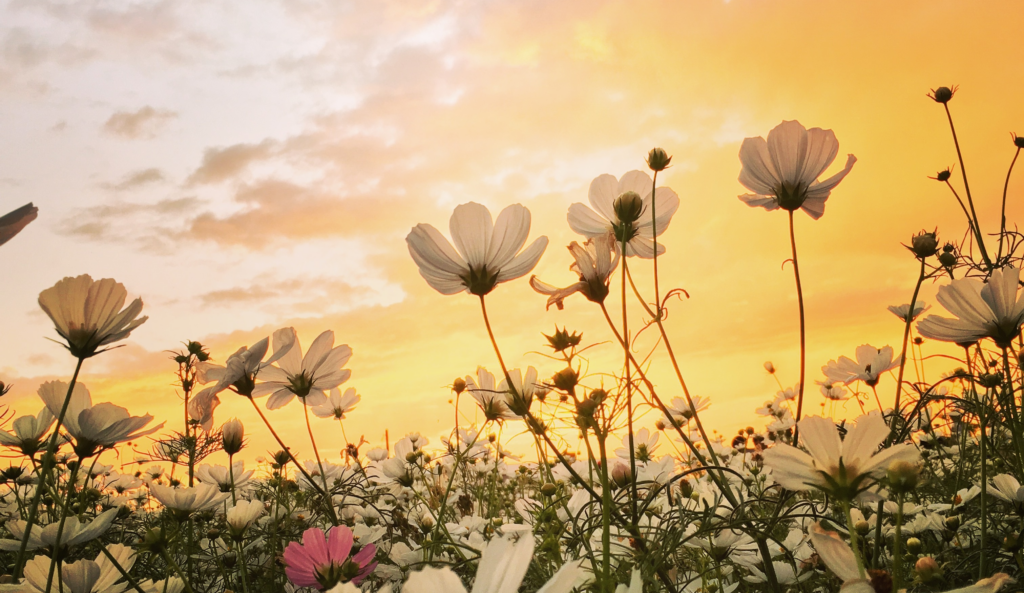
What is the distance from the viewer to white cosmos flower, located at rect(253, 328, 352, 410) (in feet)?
3.38

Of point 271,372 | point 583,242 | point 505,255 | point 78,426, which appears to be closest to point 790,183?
point 583,242

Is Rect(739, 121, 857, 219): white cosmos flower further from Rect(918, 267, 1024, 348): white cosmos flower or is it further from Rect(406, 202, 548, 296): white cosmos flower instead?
Rect(406, 202, 548, 296): white cosmos flower

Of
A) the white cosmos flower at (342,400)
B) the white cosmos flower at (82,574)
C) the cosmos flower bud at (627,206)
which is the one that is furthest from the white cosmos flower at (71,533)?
the white cosmos flower at (342,400)

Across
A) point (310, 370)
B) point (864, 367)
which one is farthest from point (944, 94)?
point (310, 370)

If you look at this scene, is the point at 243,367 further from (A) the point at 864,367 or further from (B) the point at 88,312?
(A) the point at 864,367

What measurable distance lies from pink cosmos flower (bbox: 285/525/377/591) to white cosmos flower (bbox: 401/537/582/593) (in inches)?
12.2

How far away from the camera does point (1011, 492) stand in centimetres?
97

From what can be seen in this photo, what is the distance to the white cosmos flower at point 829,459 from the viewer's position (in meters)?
0.47

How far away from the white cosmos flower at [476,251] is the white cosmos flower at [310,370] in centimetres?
31

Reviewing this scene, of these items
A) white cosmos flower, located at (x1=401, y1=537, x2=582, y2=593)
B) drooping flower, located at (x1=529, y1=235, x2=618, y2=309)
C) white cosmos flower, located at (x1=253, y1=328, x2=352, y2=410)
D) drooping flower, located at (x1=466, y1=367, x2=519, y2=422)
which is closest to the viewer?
white cosmos flower, located at (x1=401, y1=537, x2=582, y2=593)

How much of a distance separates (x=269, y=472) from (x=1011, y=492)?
184 cm

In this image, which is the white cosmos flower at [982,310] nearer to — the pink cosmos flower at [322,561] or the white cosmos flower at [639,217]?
the white cosmos flower at [639,217]

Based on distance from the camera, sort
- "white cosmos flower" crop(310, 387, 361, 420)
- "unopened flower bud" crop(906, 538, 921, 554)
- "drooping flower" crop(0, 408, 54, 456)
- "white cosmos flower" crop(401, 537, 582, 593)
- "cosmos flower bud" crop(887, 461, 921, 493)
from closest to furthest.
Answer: "white cosmos flower" crop(401, 537, 582, 593) → "cosmos flower bud" crop(887, 461, 921, 493) → "unopened flower bud" crop(906, 538, 921, 554) → "drooping flower" crop(0, 408, 54, 456) → "white cosmos flower" crop(310, 387, 361, 420)

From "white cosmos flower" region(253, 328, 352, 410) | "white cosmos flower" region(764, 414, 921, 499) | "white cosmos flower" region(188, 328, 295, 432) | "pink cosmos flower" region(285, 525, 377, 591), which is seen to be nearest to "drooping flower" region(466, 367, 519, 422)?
"white cosmos flower" region(253, 328, 352, 410)
